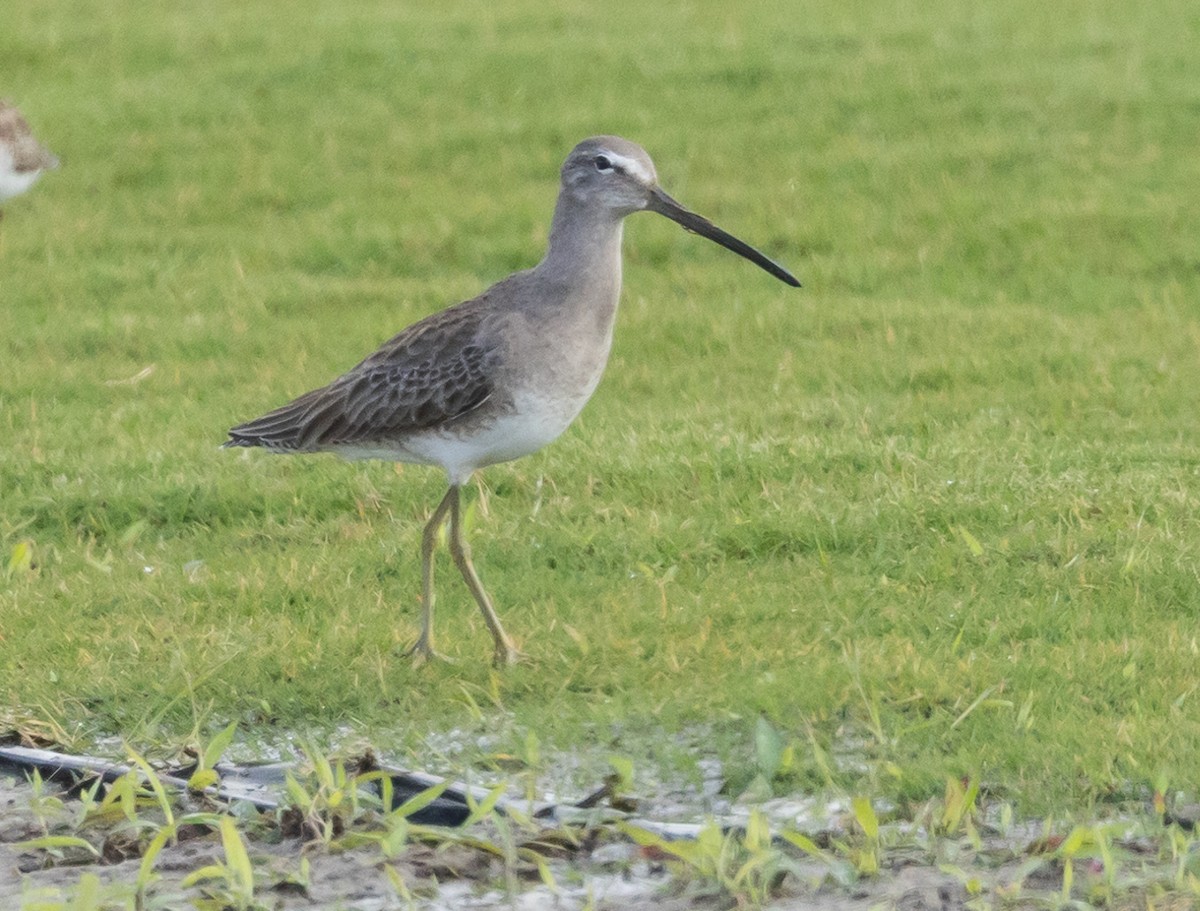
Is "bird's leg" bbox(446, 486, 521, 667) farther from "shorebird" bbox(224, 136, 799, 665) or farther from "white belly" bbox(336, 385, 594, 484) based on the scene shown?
"white belly" bbox(336, 385, 594, 484)

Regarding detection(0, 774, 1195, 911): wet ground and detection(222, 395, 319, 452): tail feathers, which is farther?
detection(222, 395, 319, 452): tail feathers

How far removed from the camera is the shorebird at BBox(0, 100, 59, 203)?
13.1 m

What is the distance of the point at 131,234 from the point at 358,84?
10.6 ft

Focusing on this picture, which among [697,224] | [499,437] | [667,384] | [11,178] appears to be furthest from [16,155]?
[499,437]

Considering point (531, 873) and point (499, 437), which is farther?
point (499, 437)

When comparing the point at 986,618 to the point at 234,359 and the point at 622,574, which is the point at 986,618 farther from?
the point at 234,359

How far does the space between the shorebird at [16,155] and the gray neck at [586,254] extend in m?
7.46

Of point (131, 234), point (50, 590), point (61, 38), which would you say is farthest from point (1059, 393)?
point (61, 38)

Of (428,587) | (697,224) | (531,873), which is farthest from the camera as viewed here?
(697,224)

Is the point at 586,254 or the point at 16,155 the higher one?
the point at 586,254

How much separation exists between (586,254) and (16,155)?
7.74m

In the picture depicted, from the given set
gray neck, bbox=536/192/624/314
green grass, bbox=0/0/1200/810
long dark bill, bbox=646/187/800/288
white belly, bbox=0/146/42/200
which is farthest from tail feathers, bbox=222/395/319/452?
white belly, bbox=0/146/42/200

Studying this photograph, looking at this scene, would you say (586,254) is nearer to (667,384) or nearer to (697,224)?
(697,224)

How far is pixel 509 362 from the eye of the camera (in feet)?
21.0
